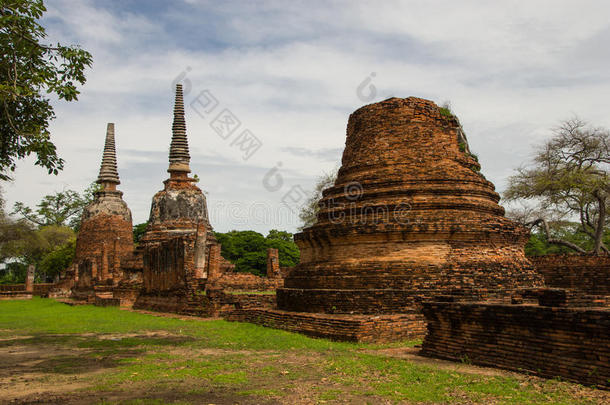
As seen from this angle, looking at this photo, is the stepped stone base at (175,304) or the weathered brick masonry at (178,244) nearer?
the stepped stone base at (175,304)

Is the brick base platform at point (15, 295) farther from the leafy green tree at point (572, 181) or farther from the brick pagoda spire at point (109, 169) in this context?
the leafy green tree at point (572, 181)

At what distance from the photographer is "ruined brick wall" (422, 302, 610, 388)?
5.52m

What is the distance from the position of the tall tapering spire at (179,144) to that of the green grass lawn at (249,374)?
60.3 feet

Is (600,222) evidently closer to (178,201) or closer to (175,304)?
(175,304)

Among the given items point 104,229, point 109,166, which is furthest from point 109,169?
point 104,229

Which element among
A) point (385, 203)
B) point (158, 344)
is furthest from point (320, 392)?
point (385, 203)

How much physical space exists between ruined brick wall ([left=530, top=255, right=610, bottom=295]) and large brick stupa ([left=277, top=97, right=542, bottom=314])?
2812 millimetres

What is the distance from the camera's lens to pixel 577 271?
13.5 m

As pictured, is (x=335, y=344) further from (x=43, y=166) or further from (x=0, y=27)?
(x=0, y=27)

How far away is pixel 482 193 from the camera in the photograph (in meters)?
11.9

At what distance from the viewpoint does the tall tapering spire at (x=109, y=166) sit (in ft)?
110

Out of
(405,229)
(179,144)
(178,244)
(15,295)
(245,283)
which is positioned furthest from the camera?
(15,295)

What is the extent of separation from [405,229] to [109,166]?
2743 centimetres

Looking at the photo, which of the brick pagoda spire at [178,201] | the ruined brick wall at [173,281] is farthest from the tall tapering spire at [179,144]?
the ruined brick wall at [173,281]
